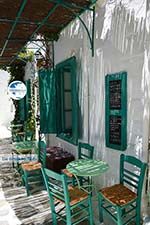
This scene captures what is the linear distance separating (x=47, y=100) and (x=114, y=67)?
2.44m

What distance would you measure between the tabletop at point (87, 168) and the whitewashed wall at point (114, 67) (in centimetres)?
36

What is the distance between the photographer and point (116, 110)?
3395mm

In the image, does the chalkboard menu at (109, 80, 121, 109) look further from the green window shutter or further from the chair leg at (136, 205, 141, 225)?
the green window shutter

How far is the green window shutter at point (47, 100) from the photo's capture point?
17.8 ft

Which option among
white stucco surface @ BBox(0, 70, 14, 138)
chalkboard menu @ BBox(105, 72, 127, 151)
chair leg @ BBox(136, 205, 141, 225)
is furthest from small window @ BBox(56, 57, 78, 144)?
white stucco surface @ BBox(0, 70, 14, 138)

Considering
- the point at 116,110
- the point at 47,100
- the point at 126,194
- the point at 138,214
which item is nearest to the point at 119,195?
the point at 126,194

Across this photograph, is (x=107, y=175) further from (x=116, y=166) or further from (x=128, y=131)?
(x=128, y=131)

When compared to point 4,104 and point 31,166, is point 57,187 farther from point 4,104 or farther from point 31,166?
point 4,104

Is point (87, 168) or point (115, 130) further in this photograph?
point (115, 130)

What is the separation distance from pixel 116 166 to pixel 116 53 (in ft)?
5.33

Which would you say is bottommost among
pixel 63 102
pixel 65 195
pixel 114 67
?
pixel 65 195

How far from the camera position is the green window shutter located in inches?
213

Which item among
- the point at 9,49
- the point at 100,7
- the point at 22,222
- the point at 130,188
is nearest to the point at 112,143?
the point at 130,188

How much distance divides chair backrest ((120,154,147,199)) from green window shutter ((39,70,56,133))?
8.64 feet
